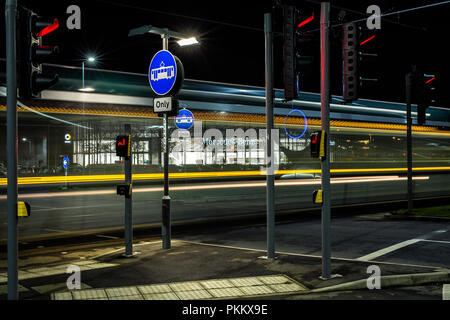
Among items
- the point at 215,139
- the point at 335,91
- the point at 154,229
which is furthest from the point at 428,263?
the point at 154,229

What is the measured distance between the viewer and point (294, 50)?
7.25 meters

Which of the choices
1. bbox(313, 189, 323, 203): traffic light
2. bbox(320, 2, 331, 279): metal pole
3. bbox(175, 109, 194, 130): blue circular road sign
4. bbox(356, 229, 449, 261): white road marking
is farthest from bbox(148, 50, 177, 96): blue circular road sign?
bbox(356, 229, 449, 261): white road marking

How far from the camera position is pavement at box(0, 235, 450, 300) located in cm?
607

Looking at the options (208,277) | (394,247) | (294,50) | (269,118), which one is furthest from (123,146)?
(394,247)

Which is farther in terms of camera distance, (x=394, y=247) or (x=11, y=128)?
(x=394, y=247)

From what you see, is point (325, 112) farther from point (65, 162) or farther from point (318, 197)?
point (65, 162)

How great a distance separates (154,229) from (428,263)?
662 cm

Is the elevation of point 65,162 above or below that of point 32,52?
below

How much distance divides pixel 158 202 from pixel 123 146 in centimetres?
374

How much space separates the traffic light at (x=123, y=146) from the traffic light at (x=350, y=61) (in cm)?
393

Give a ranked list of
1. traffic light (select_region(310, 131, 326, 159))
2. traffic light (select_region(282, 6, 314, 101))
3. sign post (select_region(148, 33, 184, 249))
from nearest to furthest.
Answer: traffic light (select_region(310, 131, 326, 159)), traffic light (select_region(282, 6, 314, 101)), sign post (select_region(148, 33, 184, 249))

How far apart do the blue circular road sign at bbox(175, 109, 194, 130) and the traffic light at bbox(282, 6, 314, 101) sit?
4331mm

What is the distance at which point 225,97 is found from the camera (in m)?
12.1

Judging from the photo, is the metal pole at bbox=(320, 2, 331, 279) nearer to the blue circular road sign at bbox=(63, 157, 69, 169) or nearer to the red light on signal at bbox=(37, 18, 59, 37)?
the red light on signal at bbox=(37, 18, 59, 37)
